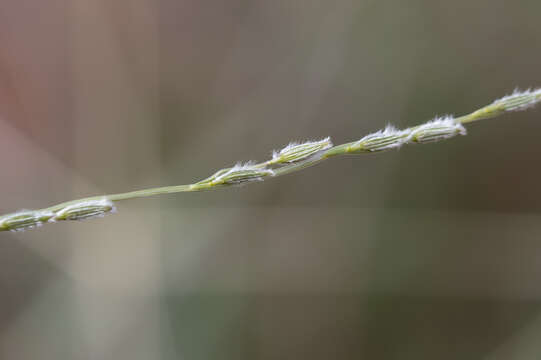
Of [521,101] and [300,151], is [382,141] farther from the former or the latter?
[521,101]

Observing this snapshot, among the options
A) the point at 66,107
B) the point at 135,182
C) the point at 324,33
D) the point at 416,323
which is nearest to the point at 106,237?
the point at 135,182

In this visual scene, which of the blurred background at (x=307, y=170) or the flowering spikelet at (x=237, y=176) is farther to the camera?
the blurred background at (x=307, y=170)

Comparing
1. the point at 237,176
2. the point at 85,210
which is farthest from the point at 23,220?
the point at 237,176

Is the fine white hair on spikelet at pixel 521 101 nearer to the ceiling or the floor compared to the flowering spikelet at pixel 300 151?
nearer to the ceiling

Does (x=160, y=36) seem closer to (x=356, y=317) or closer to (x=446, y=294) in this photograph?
(x=356, y=317)

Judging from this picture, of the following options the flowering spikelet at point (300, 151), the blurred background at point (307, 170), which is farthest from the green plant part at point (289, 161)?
the blurred background at point (307, 170)

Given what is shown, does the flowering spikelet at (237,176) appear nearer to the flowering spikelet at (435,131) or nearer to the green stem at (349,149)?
the green stem at (349,149)
